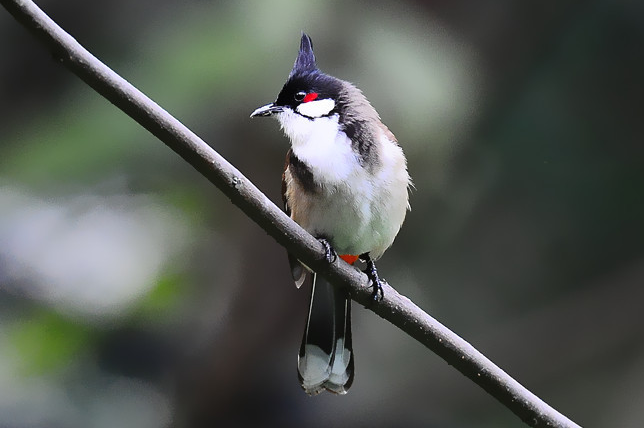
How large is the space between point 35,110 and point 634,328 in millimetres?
2918

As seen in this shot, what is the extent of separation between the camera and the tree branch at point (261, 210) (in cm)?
132

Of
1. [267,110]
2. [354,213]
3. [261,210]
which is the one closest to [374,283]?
[354,213]

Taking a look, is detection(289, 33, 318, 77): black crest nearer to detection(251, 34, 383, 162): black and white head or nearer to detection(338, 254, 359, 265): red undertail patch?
→ detection(251, 34, 383, 162): black and white head

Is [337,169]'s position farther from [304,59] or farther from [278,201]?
[278,201]

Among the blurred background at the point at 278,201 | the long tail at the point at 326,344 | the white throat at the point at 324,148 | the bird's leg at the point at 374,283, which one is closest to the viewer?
the bird's leg at the point at 374,283

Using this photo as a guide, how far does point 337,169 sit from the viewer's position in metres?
2.08

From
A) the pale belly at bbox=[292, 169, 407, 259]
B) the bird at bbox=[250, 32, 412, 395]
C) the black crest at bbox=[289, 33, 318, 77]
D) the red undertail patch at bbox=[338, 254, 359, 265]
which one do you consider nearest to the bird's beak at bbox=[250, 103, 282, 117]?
the bird at bbox=[250, 32, 412, 395]

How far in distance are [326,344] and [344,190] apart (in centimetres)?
54

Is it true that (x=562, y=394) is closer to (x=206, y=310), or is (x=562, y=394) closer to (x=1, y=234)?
(x=206, y=310)

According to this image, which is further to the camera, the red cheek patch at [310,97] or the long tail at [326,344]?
the long tail at [326,344]

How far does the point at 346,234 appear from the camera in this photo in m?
2.19

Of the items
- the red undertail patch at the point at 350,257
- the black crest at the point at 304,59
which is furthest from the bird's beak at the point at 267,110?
the red undertail patch at the point at 350,257

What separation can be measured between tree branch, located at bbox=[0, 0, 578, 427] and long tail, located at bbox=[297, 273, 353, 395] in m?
0.52

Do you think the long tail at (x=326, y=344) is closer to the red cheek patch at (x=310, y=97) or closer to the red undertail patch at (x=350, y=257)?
the red undertail patch at (x=350, y=257)
